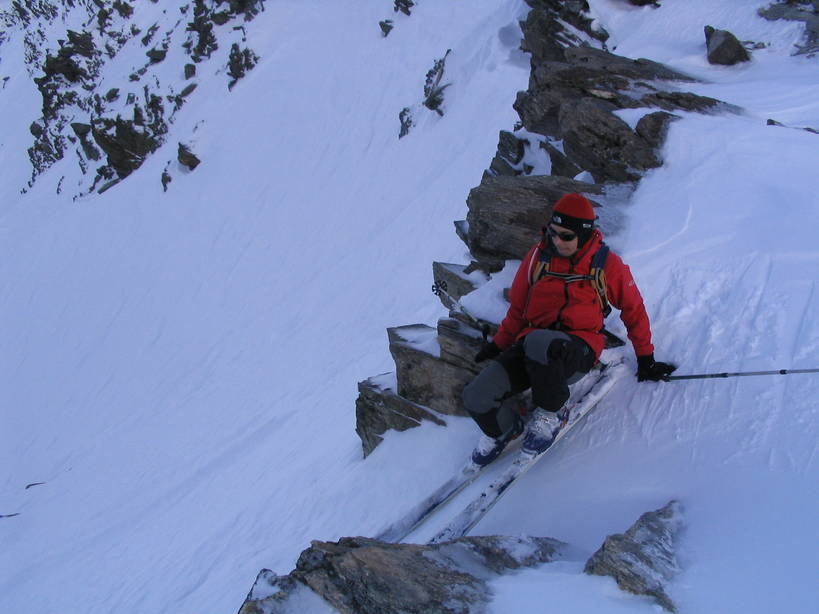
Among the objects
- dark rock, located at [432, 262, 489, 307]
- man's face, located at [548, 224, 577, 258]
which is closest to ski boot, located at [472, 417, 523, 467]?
man's face, located at [548, 224, 577, 258]

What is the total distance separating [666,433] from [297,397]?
27.9 feet

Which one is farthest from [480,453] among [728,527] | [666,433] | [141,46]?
[141,46]

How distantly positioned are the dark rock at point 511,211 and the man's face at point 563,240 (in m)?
2.03

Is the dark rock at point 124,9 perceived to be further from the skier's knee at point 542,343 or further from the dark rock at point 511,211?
the skier's knee at point 542,343

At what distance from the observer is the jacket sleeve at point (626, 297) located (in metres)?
4.01

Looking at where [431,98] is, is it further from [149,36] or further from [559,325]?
[149,36]

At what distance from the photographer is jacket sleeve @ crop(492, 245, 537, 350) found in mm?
4270

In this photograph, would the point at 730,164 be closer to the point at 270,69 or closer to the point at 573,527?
the point at 573,527

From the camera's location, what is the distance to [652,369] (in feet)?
13.7

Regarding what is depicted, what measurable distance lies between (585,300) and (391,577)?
2.18 m

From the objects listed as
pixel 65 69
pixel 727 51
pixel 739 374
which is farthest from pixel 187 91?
pixel 739 374

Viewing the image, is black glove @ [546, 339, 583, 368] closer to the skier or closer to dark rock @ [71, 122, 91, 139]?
the skier

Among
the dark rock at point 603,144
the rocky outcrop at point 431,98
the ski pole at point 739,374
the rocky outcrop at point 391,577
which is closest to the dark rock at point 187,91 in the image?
the rocky outcrop at point 431,98

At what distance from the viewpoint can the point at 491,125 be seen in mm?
16547
